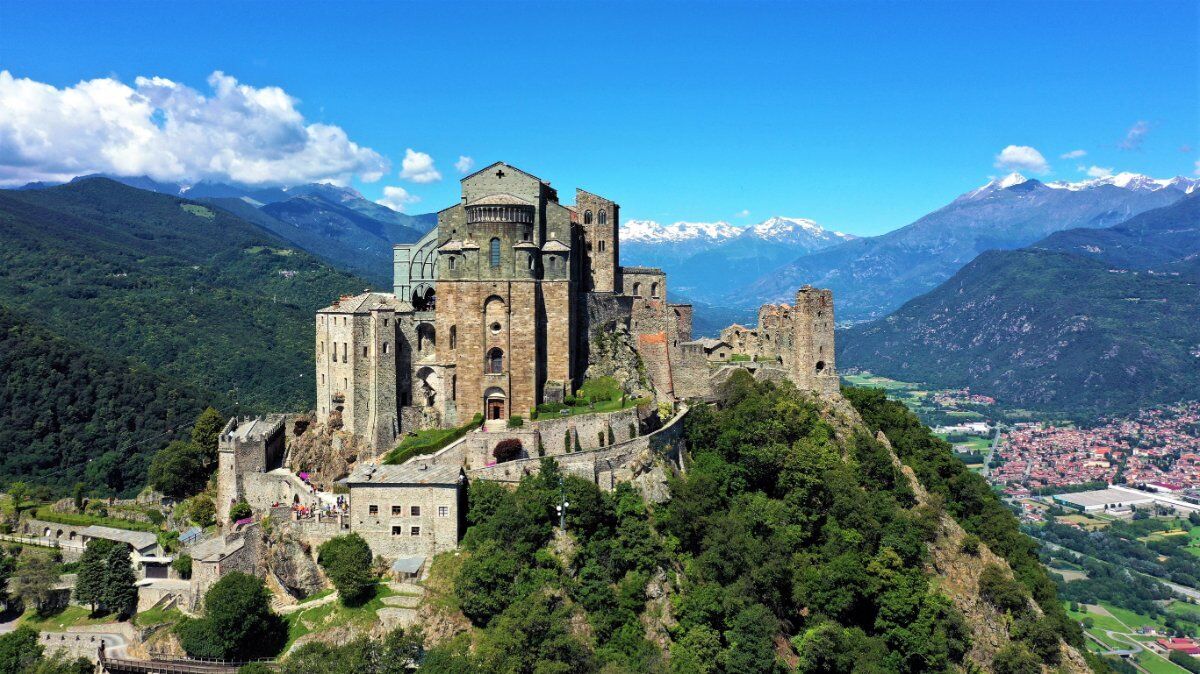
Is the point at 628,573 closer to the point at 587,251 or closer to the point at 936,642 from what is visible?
the point at 936,642

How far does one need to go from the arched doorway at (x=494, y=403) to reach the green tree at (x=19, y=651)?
2745 centimetres

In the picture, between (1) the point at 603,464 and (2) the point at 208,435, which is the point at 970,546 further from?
(2) the point at 208,435

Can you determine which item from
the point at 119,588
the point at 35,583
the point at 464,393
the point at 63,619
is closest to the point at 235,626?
the point at 119,588

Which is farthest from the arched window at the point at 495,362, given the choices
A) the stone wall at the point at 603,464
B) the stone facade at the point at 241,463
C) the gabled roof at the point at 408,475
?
the stone facade at the point at 241,463

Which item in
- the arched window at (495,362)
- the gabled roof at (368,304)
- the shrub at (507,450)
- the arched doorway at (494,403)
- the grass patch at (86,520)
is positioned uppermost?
the gabled roof at (368,304)

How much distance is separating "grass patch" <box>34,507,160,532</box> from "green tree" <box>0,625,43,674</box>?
11227 millimetres

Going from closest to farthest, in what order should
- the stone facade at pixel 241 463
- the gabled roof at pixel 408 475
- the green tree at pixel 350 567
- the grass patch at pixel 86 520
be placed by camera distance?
the green tree at pixel 350 567, the gabled roof at pixel 408 475, the stone facade at pixel 241 463, the grass patch at pixel 86 520

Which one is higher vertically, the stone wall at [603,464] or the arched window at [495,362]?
the arched window at [495,362]

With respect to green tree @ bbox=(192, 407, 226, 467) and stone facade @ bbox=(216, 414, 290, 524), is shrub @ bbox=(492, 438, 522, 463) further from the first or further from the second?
green tree @ bbox=(192, 407, 226, 467)

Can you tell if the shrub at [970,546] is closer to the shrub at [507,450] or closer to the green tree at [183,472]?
the shrub at [507,450]

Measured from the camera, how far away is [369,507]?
1800 inches

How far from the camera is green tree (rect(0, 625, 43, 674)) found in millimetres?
43781

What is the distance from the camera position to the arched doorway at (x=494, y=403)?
184ft

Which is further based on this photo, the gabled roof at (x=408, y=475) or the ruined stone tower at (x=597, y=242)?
the ruined stone tower at (x=597, y=242)
